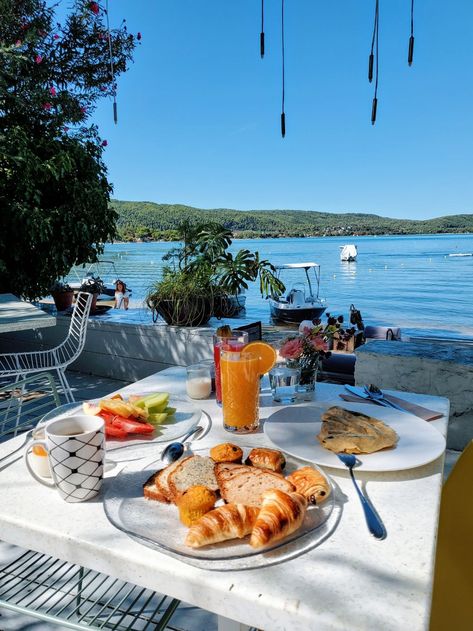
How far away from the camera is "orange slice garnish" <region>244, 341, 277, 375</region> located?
1146 millimetres

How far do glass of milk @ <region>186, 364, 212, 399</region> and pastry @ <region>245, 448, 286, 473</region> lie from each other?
1.55 ft

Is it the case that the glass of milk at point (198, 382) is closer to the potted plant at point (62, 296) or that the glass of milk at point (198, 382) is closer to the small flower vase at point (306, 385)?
the small flower vase at point (306, 385)

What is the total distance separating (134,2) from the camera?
5156 millimetres

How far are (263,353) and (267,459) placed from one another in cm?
38

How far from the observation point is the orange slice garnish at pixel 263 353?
1146 mm

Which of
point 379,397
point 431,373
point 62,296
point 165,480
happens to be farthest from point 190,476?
point 62,296

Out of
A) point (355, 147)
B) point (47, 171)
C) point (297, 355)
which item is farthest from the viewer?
point (355, 147)

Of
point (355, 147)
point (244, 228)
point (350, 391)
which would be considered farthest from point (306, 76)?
point (355, 147)

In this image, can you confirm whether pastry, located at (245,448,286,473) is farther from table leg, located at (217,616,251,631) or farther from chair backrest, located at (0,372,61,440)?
chair backrest, located at (0,372,61,440)

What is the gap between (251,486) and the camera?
74 cm

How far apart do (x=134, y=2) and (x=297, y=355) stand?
5670 mm

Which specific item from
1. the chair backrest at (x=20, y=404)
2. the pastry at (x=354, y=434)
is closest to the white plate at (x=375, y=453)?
the pastry at (x=354, y=434)

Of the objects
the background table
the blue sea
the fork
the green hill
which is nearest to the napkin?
the fork

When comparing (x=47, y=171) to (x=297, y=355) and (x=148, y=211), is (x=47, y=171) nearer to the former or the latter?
(x=297, y=355)
